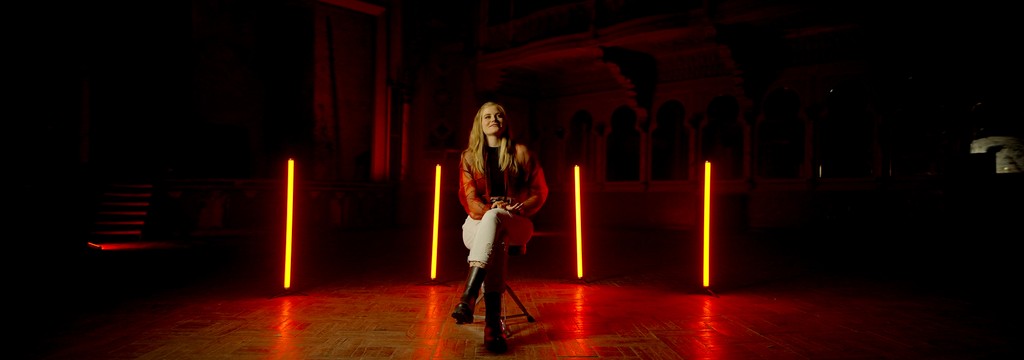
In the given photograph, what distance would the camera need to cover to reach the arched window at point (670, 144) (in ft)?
38.8

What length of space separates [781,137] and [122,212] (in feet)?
36.8

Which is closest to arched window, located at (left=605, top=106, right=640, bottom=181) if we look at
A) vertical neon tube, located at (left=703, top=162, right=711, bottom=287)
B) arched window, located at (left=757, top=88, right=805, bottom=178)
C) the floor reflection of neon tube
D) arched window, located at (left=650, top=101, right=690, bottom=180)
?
arched window, located at (left=650, top=101, right=690, bottom=180)

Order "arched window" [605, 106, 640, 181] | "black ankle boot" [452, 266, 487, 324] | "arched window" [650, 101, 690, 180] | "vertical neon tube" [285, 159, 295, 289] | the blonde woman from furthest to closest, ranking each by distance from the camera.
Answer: "arched window" [605, 106, 640, 181] → "arched window" [650, 101, 690, 180] → "vertical neon tube" [285, 159, 295, 289] → the blonde woman → "black ankle boot" [452, 266, 487, 324]

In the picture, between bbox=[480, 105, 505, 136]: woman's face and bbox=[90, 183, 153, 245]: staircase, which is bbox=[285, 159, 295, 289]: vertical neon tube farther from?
bbox=[90, 183, 153, 245]: staircase

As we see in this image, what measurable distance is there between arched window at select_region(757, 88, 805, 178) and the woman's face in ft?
28.7

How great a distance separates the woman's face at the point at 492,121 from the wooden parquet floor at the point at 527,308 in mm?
1130

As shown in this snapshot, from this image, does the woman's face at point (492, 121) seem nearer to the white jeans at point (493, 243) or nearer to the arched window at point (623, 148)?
the white jeans at point (493, 243)

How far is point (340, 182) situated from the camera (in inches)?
420

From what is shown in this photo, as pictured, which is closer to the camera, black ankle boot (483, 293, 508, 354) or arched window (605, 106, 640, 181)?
black ankle boot (483, 293, 508, 354)

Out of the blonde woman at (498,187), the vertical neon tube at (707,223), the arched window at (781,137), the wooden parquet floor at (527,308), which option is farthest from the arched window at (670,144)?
the blonde woman at (498,187)

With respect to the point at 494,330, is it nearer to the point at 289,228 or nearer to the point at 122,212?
the point at 289,228

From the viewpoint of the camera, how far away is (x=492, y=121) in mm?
3195

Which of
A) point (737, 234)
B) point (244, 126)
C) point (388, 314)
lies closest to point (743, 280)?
point (388, 314)

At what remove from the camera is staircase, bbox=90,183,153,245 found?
26.6 feet
